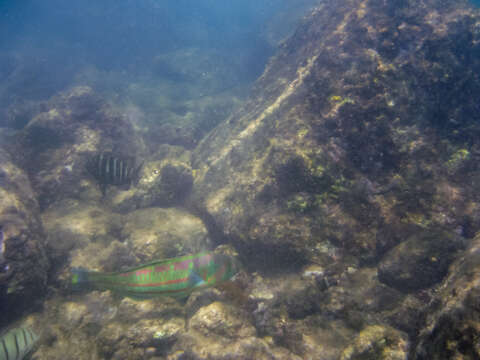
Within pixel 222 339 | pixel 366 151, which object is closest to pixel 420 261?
pixel 366 151

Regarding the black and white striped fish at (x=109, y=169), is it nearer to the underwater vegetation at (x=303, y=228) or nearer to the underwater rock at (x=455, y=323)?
the underwater vegetation at (x=303, y=228)

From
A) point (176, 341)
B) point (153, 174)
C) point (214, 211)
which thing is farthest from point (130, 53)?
point (176, 341)

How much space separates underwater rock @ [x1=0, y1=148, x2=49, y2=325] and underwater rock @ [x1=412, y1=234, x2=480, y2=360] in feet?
15.9

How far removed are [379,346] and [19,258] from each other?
481 centimetres

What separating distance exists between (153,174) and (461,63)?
277 inches

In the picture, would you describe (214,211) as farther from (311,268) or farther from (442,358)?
(442,358)

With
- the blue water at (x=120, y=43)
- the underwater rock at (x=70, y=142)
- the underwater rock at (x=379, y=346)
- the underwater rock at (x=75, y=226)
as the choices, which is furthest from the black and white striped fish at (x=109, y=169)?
the blue water at (x=120, y=43)

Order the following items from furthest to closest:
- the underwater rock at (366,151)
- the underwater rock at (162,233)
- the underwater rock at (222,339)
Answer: the underwater rock at (162,233) < the underwater rock at (366,151) < the underwater rock at (222,339)

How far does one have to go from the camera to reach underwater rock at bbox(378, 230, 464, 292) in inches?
115

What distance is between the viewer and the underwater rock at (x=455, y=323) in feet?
4.70

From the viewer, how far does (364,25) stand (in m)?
5.28

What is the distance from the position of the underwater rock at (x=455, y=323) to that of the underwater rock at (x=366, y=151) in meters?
1.75

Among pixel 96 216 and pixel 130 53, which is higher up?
pixel 130 53

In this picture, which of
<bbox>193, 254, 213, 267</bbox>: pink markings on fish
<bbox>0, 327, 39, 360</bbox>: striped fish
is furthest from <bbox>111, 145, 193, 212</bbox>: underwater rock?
<bbox>193, 254, 213, 267</bbox>: pink markings on fish
